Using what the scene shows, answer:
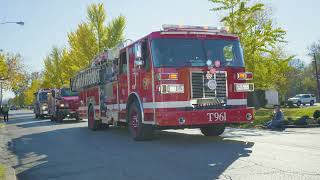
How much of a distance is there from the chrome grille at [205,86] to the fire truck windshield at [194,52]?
Answer: 302mm

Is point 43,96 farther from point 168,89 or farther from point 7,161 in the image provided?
point 168,89

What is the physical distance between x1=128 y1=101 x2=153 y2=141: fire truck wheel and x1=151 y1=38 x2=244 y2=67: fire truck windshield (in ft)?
6.24

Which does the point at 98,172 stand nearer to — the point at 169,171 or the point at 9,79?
the point at 169,171

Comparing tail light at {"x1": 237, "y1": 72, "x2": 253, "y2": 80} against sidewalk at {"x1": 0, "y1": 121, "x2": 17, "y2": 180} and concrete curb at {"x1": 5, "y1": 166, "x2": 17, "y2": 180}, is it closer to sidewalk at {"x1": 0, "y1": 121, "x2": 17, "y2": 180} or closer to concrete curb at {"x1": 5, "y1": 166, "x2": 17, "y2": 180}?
sidewalk at {"x1": 0, "y1": 121, "x2": 17, "y2": 180}

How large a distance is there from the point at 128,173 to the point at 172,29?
207 inches

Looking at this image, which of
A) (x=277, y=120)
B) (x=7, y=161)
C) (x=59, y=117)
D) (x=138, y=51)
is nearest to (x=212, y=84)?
(x=138, y=51)

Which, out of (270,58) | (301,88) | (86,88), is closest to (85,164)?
(86,88)

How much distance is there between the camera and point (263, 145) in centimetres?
1124

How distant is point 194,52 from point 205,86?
100cm

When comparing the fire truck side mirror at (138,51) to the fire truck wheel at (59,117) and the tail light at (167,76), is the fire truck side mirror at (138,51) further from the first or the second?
the fire truck wheel at (59,117)

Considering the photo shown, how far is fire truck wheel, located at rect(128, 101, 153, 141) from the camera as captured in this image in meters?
12.7

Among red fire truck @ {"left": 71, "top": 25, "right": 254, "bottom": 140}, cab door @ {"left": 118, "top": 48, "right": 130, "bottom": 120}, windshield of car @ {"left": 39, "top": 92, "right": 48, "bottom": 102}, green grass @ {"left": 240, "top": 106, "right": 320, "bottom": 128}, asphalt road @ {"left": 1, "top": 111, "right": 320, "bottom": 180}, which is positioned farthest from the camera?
windshield of car @ {"left": 39, "top": 92, "right": 48, "bottom": 102}

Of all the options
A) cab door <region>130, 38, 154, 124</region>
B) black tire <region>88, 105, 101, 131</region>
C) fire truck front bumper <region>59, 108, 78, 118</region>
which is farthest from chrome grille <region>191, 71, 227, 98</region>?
fire truck front bumper <region>59, 108, 78, 118</region>

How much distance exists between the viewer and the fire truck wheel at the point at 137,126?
41.8ft
